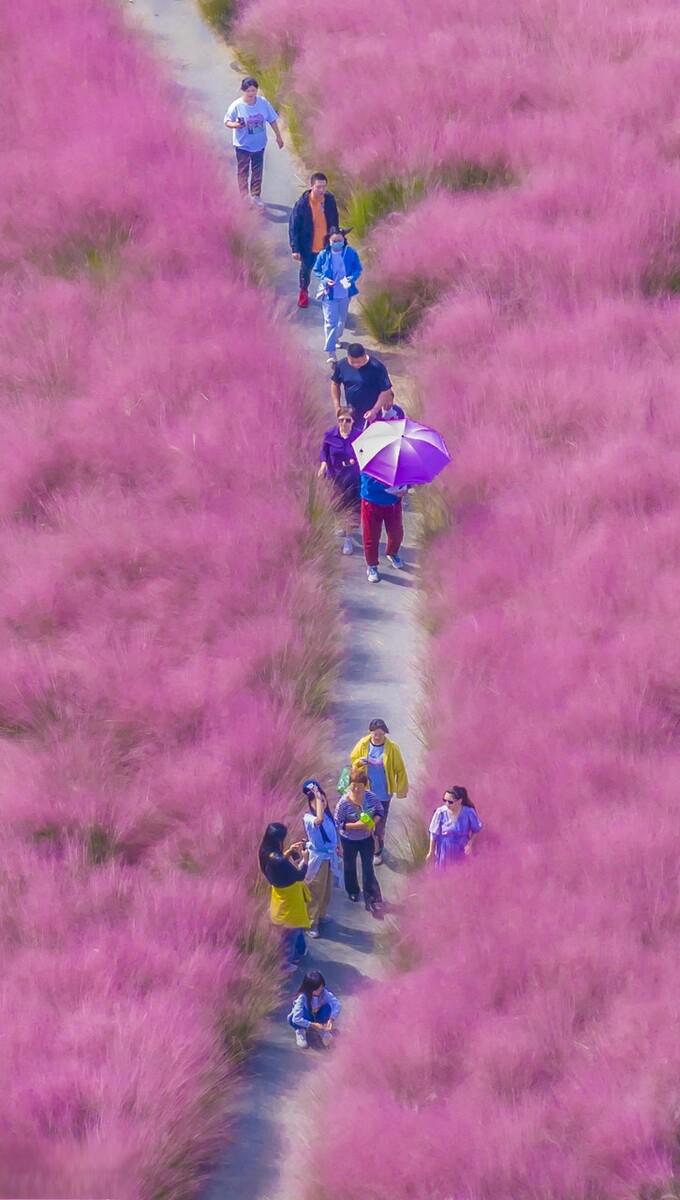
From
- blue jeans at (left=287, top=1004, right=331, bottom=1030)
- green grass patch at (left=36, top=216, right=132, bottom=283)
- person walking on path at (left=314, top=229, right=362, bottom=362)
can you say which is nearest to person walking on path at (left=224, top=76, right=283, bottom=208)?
green grass patch at (left=36, top=216, right=132, bottom=283)

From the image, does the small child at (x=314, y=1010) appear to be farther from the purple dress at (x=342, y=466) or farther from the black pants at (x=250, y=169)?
the black pants at (x=250, y=169)

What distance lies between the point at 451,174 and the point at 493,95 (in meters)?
1.33

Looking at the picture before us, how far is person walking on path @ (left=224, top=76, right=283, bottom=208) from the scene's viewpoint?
15.9 m

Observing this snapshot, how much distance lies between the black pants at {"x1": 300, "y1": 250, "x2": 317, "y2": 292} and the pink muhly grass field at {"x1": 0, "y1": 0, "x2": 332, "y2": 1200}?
417 mm

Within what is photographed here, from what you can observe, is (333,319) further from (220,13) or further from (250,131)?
(220,13)

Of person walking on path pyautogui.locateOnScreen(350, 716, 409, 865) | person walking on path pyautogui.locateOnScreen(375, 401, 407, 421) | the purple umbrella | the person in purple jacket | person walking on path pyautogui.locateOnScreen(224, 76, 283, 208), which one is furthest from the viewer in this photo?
person walking on path pyautogui.locateOnScreen(224, 76, 283, 208)

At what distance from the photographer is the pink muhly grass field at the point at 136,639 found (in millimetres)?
9047

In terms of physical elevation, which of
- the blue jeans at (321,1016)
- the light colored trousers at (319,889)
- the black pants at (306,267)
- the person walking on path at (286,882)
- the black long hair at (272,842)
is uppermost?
the black pants at (306,267)

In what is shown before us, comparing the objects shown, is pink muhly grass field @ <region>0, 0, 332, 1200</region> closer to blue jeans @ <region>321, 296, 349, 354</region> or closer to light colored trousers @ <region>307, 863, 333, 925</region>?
light colored trousers @ <region>307, 863, 333, 925</region>

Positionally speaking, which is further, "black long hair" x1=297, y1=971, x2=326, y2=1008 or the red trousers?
the red trousers

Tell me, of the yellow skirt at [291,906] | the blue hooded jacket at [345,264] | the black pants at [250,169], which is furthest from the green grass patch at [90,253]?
the yellow skirt at [291,906]

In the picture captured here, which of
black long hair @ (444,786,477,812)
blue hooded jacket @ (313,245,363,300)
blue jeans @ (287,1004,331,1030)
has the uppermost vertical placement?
blue hooded jacket @ (313,245,363,300)

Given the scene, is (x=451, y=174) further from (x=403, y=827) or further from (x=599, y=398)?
(x=403, y=827)

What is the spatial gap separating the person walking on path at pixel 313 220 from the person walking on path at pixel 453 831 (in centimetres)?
646
